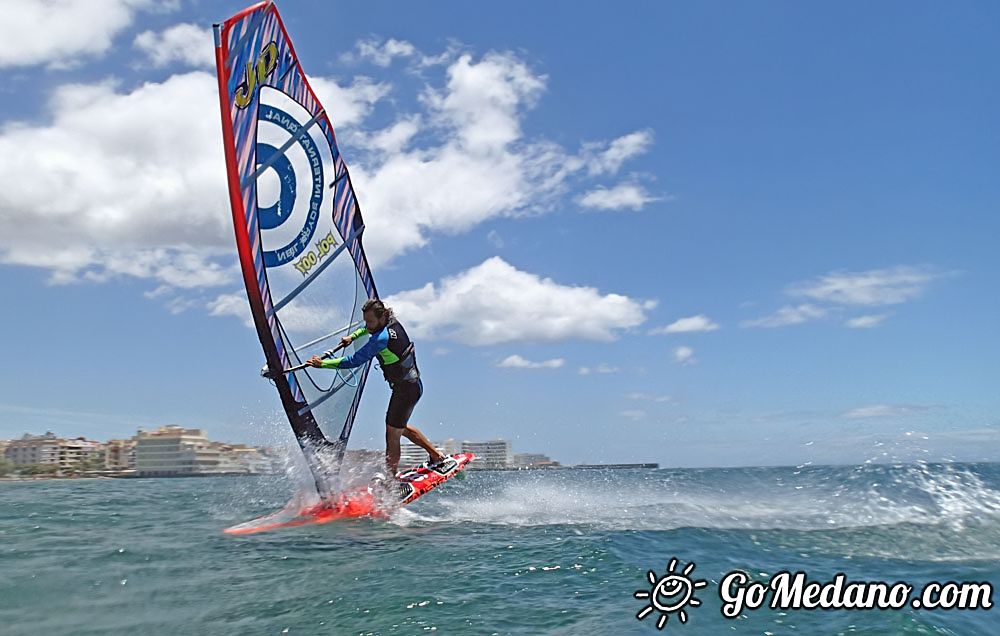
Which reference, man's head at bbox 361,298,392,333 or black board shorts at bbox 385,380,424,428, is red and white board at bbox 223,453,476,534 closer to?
black board shorts at bbox 385,380,424,428

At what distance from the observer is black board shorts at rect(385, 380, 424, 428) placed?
10617mm

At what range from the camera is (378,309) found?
9969mm

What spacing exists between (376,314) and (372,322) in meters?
0.12

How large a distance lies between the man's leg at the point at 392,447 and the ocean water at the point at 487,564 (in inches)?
30.0

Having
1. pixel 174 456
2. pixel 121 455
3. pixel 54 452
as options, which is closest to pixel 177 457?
pixel 174 456

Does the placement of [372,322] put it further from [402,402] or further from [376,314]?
[402,402]

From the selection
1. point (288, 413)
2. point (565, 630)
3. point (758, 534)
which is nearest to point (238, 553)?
point (288, 413)

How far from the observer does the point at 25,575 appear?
599 cm

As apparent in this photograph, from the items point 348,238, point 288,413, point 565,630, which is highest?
point 348,238

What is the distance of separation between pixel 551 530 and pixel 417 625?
13.9 feet

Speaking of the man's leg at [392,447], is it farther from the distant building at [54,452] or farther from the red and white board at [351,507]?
the distant building at [54,452]

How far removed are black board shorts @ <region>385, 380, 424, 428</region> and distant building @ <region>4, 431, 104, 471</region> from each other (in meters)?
121

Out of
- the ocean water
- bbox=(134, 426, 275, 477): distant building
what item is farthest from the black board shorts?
bbox=(134, 426, 275, 477): distant building

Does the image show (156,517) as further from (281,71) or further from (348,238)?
(281,71)
